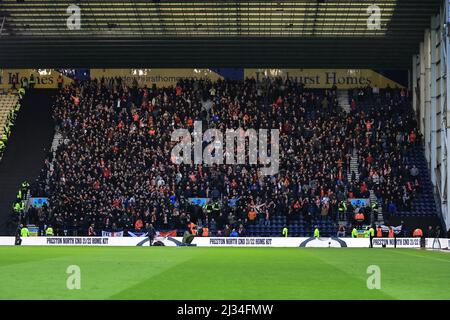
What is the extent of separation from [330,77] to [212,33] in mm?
13600

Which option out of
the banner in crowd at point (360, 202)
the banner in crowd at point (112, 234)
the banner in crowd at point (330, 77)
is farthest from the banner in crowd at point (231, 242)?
the banner in crowd at point (330, 77)

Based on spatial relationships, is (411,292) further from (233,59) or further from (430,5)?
(233,59)

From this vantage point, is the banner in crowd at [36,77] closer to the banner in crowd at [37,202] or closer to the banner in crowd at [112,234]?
the banner in crowd at [37,202]

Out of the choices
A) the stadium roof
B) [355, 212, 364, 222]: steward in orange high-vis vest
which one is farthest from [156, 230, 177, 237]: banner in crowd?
the stadium roof

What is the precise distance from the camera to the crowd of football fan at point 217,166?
2085 inches

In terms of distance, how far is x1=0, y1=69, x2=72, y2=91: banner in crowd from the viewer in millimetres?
67562

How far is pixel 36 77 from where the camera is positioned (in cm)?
6794

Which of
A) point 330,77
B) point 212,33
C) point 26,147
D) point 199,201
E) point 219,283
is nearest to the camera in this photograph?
point 219,283

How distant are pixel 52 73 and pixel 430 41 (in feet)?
102

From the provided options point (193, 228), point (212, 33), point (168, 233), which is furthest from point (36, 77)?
point (193, 228)

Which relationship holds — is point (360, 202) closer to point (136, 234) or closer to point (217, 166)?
point (217, 166)

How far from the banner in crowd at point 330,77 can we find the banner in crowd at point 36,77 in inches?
632

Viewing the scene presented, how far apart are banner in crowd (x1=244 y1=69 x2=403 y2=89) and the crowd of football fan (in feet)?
5.66

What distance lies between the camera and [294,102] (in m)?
62.6
